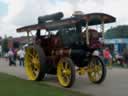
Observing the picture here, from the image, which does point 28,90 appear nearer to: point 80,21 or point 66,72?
point 66,72

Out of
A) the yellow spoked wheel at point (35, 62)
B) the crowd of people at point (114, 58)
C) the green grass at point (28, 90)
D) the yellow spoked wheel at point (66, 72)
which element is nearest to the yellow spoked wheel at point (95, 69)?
the yellow spoked wheel at point (66, 72)

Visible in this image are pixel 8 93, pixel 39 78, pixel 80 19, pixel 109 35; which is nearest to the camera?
pixel 8 93

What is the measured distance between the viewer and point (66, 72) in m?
14.0

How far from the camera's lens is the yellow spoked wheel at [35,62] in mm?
15508

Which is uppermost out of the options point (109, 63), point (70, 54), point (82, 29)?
point (82, 29)

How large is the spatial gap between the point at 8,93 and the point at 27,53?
492cm

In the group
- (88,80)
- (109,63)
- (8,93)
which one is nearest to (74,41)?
(88,80)

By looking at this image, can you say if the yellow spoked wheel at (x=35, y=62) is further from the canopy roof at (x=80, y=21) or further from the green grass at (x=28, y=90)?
the green grass at (x=28, y=90)

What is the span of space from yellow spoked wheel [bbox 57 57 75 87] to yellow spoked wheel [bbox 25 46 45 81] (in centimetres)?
116

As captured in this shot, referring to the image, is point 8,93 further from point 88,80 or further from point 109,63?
point 109,63

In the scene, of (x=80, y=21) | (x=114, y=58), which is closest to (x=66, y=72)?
(x=80, y=21)

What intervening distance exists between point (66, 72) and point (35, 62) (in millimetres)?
2583

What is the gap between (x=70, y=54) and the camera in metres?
14.4

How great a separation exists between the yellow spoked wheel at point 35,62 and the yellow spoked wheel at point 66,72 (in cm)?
116
